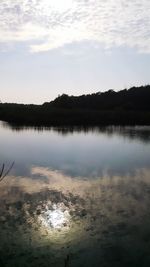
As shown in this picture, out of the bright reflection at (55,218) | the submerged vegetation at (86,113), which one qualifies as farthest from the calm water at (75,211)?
the submerged vegetation at (86,113)

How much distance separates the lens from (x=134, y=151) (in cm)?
1939

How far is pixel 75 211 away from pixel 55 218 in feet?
2.18

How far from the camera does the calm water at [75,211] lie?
22.8ft

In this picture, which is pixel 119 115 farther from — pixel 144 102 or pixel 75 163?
pixel 75 163

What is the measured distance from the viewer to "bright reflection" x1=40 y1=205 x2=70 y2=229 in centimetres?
834

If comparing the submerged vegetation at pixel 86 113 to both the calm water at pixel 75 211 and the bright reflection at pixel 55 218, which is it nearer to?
the calm water at pixel 75 211

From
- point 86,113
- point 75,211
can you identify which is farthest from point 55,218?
point 86,113

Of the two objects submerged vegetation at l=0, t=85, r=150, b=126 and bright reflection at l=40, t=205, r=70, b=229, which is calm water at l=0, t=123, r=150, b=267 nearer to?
bright reflection at l=40, t=205, r=70, b=229

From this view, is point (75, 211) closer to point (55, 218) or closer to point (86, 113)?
point (55, 218)

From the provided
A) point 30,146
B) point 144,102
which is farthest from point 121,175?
point 144,102

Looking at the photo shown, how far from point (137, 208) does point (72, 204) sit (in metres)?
1.63

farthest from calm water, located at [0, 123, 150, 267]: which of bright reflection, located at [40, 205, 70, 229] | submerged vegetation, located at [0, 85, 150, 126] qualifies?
submerged vegetation, located at [0, 85, 150, 126]

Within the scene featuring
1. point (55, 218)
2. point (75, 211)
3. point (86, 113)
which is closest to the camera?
point (55, 218)

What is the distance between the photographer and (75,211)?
9258 mm
